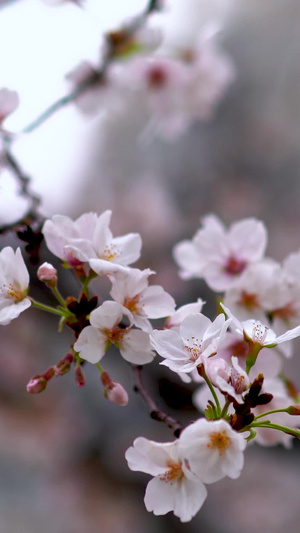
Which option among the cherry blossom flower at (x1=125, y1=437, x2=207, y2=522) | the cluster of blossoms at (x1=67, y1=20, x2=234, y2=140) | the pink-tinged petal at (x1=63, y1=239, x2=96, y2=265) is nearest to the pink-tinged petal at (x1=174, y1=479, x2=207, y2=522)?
the cherry blossom flower at (x1=125, y1=437, x2=207, y2=522)

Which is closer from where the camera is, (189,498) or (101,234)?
(189,498)

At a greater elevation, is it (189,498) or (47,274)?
(47,274)

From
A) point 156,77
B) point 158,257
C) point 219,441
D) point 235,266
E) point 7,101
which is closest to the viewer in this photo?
point 219,441

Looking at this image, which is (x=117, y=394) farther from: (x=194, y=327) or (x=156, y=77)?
(x=156, y=77)

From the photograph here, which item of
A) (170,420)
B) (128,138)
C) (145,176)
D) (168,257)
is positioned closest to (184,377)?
(170,420)

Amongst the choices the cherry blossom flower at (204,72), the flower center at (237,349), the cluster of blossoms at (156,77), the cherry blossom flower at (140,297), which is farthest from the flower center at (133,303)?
the cherry blossom flower at (204,72)

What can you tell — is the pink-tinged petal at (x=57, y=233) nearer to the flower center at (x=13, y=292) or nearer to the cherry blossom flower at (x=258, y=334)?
the flower center at (x=13, y=292)

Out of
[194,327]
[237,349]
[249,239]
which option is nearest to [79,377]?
[194,327]

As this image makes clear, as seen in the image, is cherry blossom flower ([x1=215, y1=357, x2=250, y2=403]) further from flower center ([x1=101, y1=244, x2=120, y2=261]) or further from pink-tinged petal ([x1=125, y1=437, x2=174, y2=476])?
flower center ([x1=101, y1=244, x2=120, y2=261])
